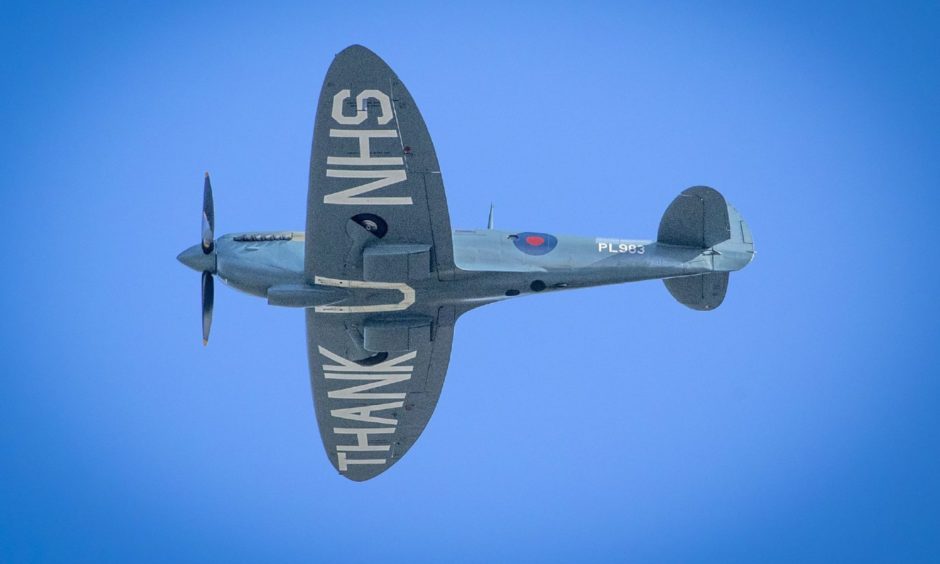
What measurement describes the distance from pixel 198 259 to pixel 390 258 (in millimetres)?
2660

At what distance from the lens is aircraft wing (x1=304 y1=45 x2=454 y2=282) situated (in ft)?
48.8

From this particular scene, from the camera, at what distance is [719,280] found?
17156 mm

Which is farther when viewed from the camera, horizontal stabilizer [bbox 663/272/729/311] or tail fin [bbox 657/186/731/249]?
horizontal stabilizer [bbox 663/272/729/311]

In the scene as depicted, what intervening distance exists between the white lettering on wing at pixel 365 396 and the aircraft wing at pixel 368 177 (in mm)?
2022

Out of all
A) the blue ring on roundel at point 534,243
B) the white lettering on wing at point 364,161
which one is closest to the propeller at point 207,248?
the white lettering on wing at point 364,161

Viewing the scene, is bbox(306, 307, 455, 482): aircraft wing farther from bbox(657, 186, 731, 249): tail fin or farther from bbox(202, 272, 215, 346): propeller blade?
bbox(657, 186, 731, 249): tail fin

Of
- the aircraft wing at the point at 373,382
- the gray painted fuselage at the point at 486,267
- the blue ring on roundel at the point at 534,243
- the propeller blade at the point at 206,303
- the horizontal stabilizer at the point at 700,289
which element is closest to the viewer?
the gray painted fuselage at the point at 486,267

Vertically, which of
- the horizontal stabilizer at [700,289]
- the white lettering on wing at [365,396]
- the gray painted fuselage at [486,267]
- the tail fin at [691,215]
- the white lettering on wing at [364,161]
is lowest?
the white lettering on wing at [365,396]

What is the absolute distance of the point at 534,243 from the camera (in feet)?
53.7

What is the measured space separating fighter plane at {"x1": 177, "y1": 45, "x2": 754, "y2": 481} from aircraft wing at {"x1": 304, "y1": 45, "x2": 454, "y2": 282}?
0.01 meters

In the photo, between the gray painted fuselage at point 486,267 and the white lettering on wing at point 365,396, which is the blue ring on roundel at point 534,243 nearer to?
the gray painted fuselage at point 486,267

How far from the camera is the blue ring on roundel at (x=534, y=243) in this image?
1633cm

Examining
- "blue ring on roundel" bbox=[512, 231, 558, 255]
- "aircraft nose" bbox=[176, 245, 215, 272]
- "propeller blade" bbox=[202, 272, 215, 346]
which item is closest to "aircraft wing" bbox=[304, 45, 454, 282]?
"blue ring on roundel" bbox=[512, 231, 558, 255]

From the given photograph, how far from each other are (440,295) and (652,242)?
2.83m
